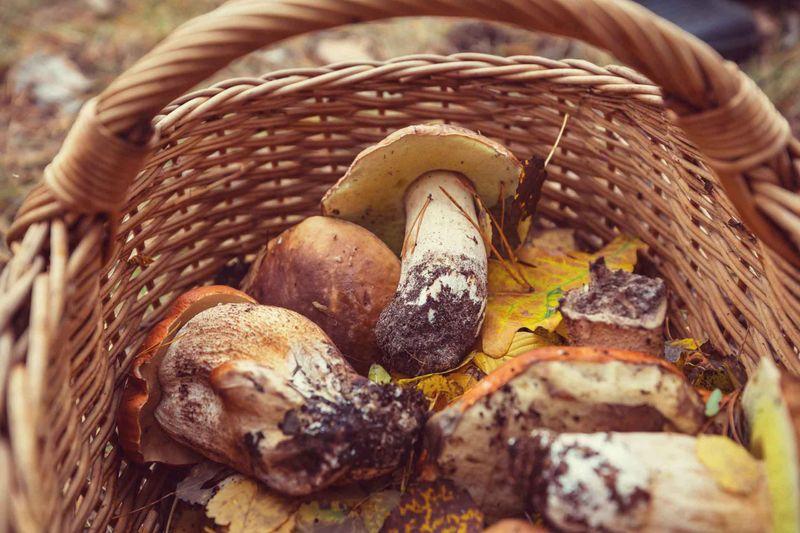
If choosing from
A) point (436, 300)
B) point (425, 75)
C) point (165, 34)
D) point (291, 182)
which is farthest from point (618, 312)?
point (165, 34)

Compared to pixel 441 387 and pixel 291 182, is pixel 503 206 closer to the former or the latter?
pixel 441 387

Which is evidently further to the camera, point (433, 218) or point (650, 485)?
point (433, 218)

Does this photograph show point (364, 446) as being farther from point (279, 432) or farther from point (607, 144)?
point (607, 144)

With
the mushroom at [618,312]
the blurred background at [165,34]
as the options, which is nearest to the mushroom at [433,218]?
the mushroom at [618,312]

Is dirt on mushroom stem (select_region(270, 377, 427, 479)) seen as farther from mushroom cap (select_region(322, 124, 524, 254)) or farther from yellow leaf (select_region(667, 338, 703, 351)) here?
yellow leaf (select_region(667, 338, 703, 351))

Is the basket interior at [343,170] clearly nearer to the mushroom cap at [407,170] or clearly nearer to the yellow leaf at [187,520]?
the yellow leaf at [187,520]

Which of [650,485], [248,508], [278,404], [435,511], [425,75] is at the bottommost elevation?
[248,508]

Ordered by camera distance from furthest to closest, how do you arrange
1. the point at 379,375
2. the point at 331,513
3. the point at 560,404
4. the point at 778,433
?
the point at 379,375, the point at 331,513, the point at 560,404, the point at 778,433

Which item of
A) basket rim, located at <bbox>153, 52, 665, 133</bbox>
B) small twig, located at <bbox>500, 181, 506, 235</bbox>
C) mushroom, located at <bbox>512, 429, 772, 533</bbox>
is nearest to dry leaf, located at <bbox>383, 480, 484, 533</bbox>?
mushroom, located at <bbox>512, 429, 772, 533</bbox>
